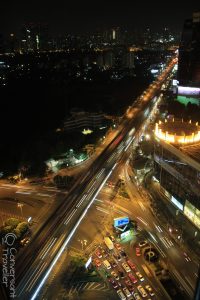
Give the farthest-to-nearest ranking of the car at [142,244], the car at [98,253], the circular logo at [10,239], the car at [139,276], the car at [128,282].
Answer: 1. the circular logo at [10,239]
2. the car at [142,244]
3. the car at [98,253]
4. the car at [139,276]
5. the car at [128,282]

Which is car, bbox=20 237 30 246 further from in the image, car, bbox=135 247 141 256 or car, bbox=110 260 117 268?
car, bbox=135 247 141 256

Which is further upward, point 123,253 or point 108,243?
point 108,243

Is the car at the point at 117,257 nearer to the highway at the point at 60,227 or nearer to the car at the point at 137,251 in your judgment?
the car at the point at 137,251

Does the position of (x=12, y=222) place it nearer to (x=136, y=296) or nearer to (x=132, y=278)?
(x=132, y=278)

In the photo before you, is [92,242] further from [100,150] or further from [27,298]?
[100,150]

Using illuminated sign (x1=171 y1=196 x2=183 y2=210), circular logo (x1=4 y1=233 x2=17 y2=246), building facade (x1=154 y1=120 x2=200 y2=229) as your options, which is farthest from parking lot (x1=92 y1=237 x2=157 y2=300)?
circular logo (x1=4 y1=233 x2=17 y2=246)

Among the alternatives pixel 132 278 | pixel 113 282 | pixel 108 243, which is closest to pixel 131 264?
pixel 132 278

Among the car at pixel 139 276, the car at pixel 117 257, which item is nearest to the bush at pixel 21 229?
the car at pixel 117 257
